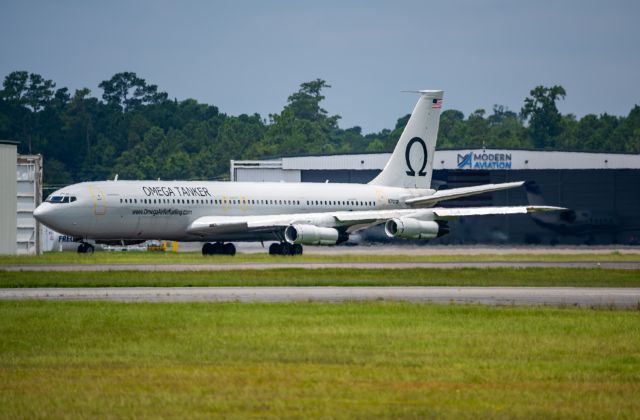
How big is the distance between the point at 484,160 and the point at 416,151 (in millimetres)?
20970

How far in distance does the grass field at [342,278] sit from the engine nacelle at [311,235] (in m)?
14.2

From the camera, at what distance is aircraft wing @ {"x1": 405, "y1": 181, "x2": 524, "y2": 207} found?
70.4m

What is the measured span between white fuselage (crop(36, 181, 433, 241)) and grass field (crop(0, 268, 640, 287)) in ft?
46.7

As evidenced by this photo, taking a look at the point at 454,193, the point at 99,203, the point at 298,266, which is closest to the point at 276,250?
the point at 99,203

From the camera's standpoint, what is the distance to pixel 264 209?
70.9m

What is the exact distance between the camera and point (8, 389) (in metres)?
19.4

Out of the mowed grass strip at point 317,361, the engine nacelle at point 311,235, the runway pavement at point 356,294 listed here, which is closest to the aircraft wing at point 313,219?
the engine nacelle at point 311,235

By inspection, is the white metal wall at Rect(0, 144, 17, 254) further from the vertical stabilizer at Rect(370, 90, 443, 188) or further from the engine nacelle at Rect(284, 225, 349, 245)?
the vertical stabilizer at Rect(370, 90, 443, 188)

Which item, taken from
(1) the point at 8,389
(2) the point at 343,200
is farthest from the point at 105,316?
(2) the point at 343,200

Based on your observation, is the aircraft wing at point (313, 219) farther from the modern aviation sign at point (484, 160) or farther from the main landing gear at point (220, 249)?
the modern aviation sign at point (484, 160)

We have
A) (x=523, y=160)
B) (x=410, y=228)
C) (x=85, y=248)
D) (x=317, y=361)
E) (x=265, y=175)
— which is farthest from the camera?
(x=265, y=175)

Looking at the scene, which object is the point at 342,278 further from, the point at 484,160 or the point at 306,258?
the point at 484,160

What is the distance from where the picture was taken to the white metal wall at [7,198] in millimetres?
75562

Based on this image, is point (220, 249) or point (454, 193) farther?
point (454, 193)
